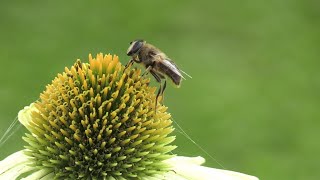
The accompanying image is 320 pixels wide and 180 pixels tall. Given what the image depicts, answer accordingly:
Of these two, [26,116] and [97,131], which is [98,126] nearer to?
[97,131]

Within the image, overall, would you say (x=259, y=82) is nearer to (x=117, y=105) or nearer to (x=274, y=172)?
(x=274, y=172)

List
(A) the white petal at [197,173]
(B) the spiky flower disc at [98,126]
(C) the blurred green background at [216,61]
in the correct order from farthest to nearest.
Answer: (C) the blurred green background at [216,61] < (A) the white petal at [197,173] < (B) the spiky flower disc at [98,126]

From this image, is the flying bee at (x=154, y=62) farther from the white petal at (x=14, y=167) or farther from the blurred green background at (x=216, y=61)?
the blurred green background at (x=216, y=61)

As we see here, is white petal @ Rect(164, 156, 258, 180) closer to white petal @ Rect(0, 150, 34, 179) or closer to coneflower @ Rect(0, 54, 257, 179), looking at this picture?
coneflower @ Rect(0, 54, 257, 179)

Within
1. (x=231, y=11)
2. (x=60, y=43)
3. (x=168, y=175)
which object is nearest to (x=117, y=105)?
(x=168, y=175)

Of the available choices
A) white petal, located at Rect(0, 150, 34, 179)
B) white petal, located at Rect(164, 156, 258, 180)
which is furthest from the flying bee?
white petal, located at Rect(0, 150, 34, 179)

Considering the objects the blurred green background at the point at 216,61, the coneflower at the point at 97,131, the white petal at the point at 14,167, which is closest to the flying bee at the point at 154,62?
the coneflower at the point at 97,131

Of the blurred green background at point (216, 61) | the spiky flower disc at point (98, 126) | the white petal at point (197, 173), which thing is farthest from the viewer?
the blurred green background at point (216, 61)

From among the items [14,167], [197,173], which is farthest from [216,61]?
[14,167]
